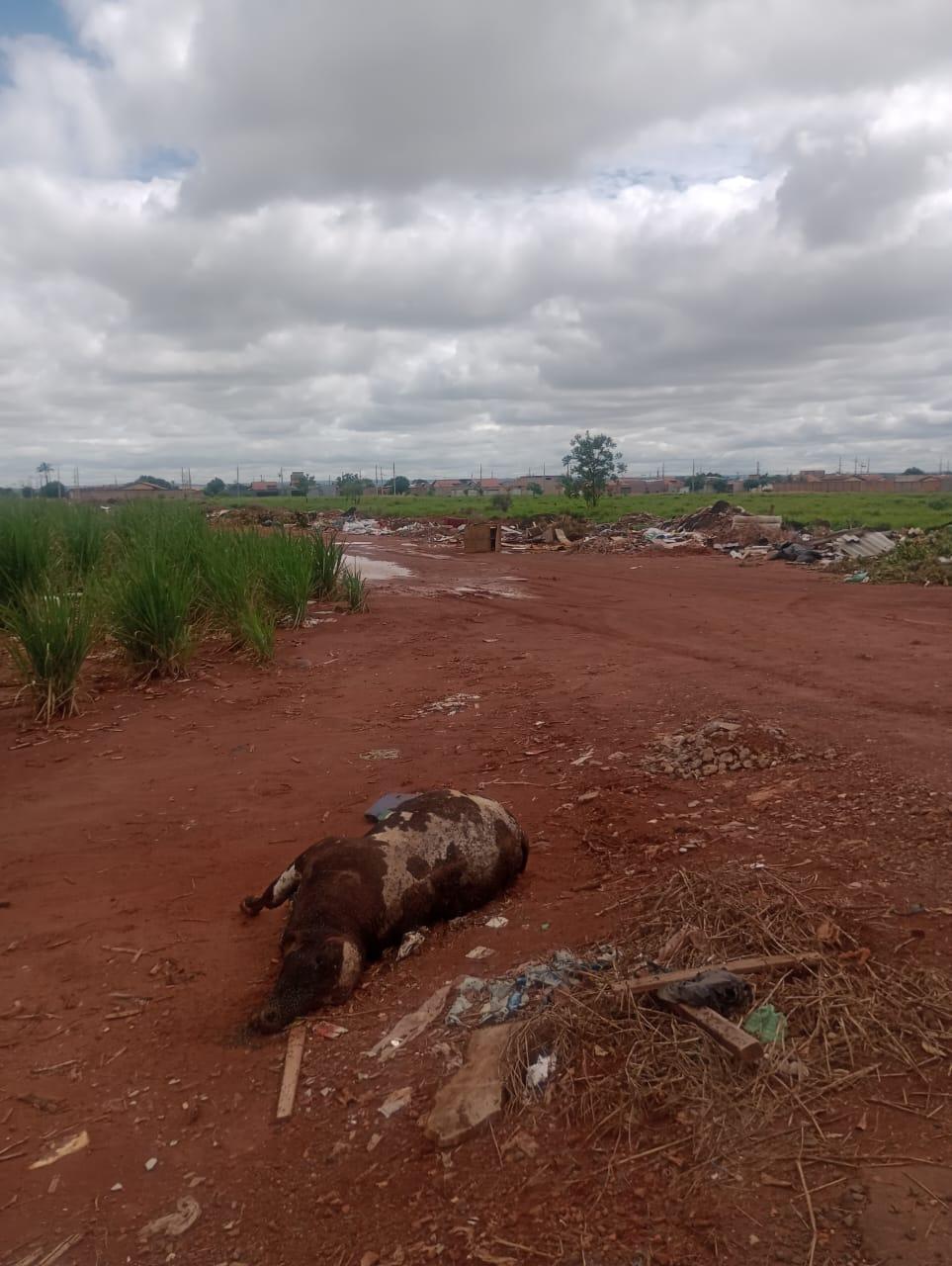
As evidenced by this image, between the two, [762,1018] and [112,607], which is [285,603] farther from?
[762,1018]

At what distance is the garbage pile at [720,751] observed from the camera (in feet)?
16.4

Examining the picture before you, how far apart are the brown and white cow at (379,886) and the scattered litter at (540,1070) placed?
84 cm

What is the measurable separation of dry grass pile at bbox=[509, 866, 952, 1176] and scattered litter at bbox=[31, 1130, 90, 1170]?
1.26 metres

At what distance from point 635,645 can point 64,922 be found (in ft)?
20.7

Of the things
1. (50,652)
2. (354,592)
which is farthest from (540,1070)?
(354,592)

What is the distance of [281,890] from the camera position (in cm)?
375

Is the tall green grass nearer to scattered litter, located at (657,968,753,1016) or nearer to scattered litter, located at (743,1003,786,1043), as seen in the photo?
scattered litter, located at (657,968,753,1016)

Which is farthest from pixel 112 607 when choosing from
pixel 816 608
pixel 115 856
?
pixel 816 608

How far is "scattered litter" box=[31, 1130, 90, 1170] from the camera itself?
261 cm

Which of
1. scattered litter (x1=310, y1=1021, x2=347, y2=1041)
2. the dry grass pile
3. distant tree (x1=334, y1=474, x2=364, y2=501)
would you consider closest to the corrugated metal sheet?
the dry grass pile

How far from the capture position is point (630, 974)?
2.92 meters

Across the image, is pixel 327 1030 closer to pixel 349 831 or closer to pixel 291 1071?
pixel 291 1071

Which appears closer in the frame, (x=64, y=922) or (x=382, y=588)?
(x=64, y=922)

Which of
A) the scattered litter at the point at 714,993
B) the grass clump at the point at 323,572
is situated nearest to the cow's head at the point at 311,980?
the scattered litter at the point at 714,993
